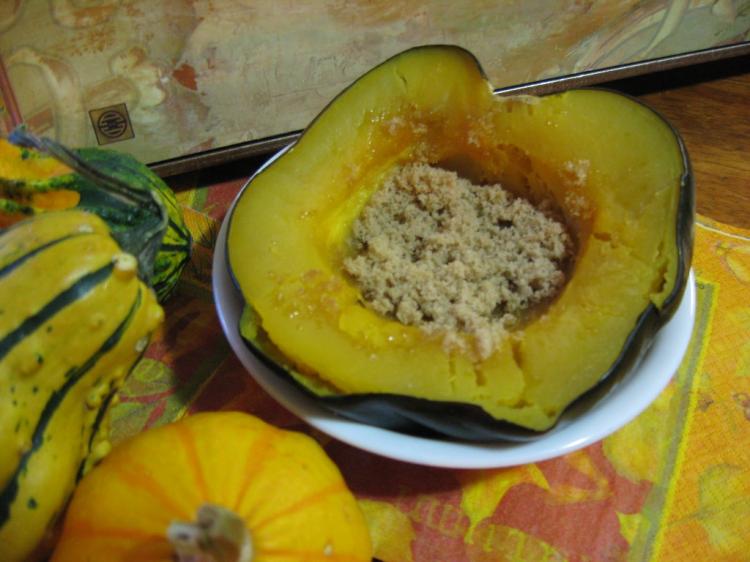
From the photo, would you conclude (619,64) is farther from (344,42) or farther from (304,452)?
(304,452)

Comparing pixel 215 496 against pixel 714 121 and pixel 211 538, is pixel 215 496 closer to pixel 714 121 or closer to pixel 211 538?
pixel 211 538

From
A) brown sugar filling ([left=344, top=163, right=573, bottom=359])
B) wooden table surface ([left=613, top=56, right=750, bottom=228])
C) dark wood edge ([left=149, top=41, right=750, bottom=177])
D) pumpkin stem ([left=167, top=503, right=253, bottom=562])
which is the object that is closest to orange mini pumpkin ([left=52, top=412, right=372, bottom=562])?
pumpkin stem ([left=167, top=503, right=253, bottom=562])

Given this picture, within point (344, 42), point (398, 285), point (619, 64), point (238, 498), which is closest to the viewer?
point (238, 498)

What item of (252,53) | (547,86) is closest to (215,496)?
(252,53)

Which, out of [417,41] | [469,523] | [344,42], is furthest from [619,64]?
[469,523]

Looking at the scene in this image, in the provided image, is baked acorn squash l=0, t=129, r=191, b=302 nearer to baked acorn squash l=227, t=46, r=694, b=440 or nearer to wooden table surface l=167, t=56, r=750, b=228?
baked acorn squash l=227, t=46, r=694, b=440

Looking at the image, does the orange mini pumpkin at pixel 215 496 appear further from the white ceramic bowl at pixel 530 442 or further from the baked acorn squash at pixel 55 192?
the baked acorn squash at pixel 55 192
